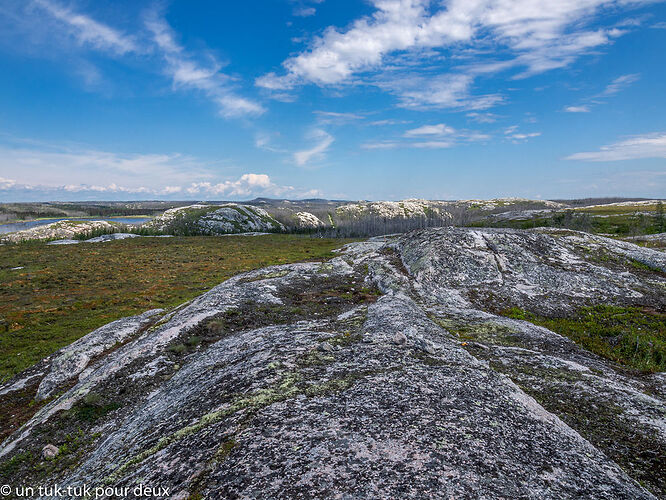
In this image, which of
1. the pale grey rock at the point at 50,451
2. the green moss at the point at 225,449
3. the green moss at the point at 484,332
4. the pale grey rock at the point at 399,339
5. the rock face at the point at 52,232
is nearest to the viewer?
the green moss at the point at 225,449

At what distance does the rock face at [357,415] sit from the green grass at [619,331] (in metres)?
3.09

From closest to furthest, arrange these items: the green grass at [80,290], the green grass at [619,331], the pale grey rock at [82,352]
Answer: the green grass at [619,331], the pale grey rock at [82,352], the green grass at [80,290]

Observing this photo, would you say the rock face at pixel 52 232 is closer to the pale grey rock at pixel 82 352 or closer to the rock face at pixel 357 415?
the pale grey rock at pixel 82 352

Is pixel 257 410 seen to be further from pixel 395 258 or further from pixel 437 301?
pixel 395 258

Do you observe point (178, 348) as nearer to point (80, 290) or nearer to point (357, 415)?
point (357, 415)

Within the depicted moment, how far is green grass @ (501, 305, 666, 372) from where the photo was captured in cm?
1536

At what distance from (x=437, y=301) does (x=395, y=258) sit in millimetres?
12696

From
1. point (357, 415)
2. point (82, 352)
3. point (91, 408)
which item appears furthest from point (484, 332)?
point (82, 352)

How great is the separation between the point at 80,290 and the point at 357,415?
6218 centimetres

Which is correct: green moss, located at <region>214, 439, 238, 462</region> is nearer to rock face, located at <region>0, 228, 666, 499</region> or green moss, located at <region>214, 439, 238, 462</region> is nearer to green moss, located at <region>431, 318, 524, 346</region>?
rock face, located at <region>0, 228, 666, 499</region>

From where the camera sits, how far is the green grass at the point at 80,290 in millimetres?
30484

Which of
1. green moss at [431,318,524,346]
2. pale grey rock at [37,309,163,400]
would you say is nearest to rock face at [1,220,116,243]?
pale grey rock at [37,309,163,400]

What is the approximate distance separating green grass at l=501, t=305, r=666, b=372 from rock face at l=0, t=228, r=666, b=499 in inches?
122

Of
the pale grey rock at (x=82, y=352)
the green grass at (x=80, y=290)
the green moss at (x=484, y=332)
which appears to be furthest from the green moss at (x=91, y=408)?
the green grass at (x=80, y=290)
